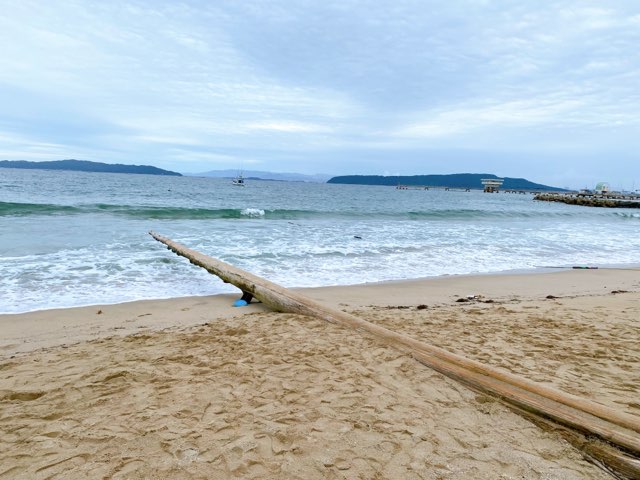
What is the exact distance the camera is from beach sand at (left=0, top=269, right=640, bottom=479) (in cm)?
252

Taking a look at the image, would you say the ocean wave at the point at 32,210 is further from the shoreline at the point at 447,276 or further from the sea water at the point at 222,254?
the shoreline at the point at 447,276

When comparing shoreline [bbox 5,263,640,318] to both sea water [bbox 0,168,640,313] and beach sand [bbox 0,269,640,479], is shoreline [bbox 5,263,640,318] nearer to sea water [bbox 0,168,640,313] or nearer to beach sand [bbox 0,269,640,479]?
sea water [bbox 0,168,640,313]

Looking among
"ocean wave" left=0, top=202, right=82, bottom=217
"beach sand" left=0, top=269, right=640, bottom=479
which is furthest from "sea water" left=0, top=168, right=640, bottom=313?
"beach sand" left=0, top=269, right=640, bottom=479

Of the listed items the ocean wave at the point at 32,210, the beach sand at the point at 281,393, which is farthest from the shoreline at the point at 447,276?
the ocean wave at the point at 32,210

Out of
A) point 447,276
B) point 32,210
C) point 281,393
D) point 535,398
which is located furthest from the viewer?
point 32,210

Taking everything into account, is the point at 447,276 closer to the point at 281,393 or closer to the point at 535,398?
the point at 535,398

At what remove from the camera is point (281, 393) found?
3404 millimetres

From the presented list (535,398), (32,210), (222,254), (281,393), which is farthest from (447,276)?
(32,210)

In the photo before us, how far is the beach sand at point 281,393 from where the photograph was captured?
252cm

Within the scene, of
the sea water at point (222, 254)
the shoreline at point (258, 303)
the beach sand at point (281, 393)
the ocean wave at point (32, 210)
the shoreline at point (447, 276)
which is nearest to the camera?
the beach sand at point (281, 393)

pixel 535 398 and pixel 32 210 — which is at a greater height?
pixel 535 398

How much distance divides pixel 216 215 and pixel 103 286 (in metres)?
16.7

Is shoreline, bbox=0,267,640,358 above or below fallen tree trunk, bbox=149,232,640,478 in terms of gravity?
below

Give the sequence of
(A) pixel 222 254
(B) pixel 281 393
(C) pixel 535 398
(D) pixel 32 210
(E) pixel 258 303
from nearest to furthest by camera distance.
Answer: (C) pixel 535 398 < (B) pixel 281 393 < (E) pixel 258 303 < (A) pixel 222 254 < (D) pixel 32 210
